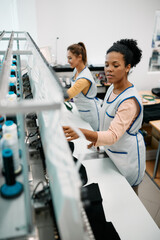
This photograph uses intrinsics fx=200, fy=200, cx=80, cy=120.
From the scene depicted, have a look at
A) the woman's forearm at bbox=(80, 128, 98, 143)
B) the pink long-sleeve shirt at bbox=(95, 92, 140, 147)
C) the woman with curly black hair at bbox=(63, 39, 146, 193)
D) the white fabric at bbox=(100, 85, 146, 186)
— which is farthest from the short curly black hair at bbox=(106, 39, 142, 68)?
the woman's forearm at bbox=(80, 128, 98, 143)

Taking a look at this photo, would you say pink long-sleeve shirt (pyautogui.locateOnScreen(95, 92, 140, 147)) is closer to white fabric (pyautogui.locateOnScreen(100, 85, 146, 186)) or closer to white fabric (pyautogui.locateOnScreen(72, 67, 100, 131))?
white fabric (pyautogui.locateOnScreen(100, 85, 146, 186))

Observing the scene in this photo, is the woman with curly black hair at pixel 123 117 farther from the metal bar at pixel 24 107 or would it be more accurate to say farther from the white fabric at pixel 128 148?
the metal bar at pixel 24 107

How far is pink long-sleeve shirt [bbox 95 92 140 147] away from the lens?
1206mm

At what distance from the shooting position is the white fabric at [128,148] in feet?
4.51

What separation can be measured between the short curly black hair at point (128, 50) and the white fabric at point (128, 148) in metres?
0.19

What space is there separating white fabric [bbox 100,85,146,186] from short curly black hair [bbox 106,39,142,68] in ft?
0.61

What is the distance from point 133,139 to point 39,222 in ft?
3.08

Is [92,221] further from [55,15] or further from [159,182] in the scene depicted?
[55,15]

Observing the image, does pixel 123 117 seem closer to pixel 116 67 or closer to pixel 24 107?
pixel 116 67

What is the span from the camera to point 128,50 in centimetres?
133

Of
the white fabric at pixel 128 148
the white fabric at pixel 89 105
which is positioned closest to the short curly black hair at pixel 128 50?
the white fabric at pixel 128 148

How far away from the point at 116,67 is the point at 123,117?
349mm

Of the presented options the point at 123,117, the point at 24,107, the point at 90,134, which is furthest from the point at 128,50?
the point at 24,107

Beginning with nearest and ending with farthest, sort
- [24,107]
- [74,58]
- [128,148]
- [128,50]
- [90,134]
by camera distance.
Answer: [24,107] → [90,134] → [128,50] → [128,148] → [74,58]
